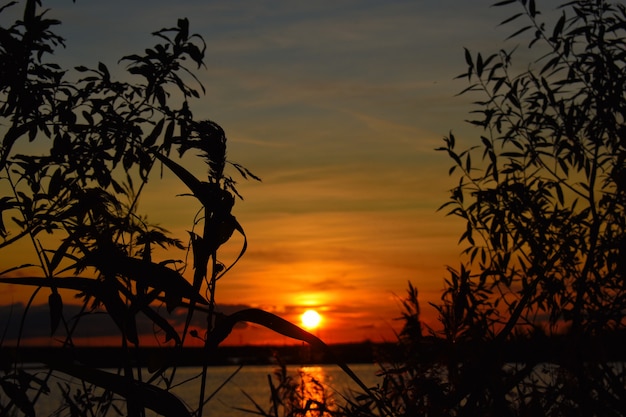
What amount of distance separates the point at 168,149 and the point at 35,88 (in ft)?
3.92

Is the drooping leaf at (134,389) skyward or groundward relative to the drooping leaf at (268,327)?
groundward

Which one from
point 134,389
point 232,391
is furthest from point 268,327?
point 232,391

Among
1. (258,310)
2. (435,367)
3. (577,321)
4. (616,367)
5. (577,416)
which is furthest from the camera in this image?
(616,367)

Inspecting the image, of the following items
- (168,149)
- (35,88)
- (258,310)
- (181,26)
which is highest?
(181,26)

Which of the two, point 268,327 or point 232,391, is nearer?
point 268,327

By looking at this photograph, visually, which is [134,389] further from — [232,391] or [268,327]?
[232,391]

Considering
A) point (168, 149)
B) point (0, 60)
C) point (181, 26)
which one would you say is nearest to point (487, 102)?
point (181, 26)

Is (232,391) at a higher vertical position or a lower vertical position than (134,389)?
lower

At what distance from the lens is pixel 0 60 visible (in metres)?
5.05

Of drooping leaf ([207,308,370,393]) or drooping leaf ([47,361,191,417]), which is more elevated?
drooping leaf ([207,308,370,393])

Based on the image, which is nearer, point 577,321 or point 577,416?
point 577,321

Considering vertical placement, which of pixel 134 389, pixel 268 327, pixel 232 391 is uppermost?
pixel 268 327

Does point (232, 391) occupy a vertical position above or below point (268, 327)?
below

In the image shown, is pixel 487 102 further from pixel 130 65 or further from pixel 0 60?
pixel 0 60
